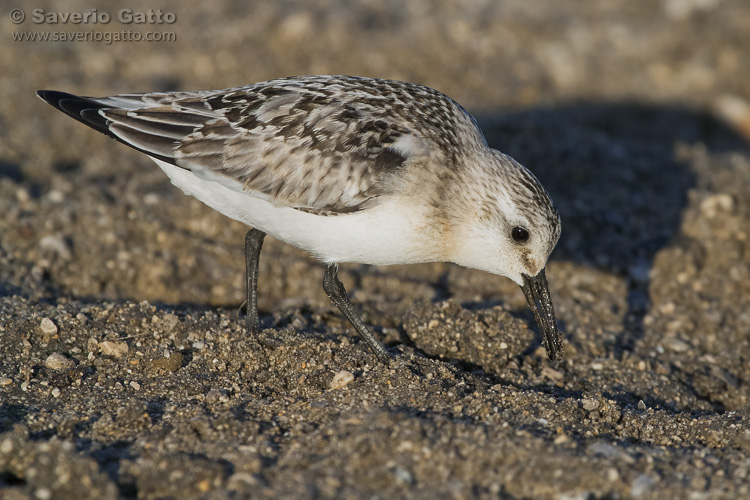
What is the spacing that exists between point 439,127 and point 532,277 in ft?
4.04

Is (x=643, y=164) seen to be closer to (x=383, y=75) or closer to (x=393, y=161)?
(x=383, y=75)

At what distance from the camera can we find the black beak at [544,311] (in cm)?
542

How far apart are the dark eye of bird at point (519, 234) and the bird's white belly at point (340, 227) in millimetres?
514

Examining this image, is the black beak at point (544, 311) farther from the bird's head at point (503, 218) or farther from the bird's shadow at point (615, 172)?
the bird's shadow at point (615, 172)

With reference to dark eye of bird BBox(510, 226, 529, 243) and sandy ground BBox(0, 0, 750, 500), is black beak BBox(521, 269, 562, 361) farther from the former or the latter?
dark eye of bird BBox(510, 226, 529, 243)

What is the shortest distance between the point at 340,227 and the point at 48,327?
2.17 metres

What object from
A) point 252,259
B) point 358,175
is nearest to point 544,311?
point 358,175

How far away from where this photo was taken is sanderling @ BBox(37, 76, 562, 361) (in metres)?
4.98

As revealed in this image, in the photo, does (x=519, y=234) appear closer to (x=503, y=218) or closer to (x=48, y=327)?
(x=503, y=218)

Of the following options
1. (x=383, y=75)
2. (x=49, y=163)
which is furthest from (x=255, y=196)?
(x=383, y=75)

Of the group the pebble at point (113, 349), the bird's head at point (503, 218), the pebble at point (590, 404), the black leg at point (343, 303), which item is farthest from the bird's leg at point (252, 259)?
the pebble at point (590, 404)

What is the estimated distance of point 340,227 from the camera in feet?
16.4

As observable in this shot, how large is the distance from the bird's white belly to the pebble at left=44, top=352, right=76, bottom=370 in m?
1.42

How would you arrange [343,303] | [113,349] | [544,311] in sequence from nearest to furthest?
[113,349] → [544,311] → [343,303]
